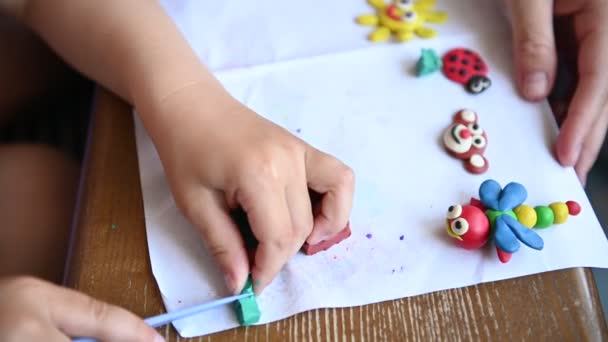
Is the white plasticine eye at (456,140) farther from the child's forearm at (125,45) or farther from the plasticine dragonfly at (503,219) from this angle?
the child's forearm at (125,45)

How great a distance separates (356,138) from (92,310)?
0.29m

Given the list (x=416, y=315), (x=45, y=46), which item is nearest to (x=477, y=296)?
(x=416, y=315)

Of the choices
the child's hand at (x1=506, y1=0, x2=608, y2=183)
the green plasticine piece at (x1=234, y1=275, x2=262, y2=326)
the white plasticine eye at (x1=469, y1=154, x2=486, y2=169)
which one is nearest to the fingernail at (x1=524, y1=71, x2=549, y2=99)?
the child's hand at (x1=506, y1=0, x2=608, y2=183)

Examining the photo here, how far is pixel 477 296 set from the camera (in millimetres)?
456

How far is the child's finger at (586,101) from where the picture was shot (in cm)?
54

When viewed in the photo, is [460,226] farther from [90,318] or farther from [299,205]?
[90,318]

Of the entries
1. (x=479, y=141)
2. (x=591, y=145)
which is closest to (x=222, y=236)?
(x=479, y=141)

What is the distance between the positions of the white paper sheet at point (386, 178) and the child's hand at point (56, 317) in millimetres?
52

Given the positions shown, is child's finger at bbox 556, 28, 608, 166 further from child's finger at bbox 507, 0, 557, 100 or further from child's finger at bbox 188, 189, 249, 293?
child's finger at bbox 188, 189, 249, 293

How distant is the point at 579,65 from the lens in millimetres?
580

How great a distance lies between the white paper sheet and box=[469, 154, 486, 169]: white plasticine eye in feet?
0.04

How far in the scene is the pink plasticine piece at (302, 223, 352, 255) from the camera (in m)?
0.48

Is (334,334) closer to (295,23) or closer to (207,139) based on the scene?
(207,139)

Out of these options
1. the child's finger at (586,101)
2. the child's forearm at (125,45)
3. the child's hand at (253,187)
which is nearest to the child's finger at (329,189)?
the child's hand at (253,187)
